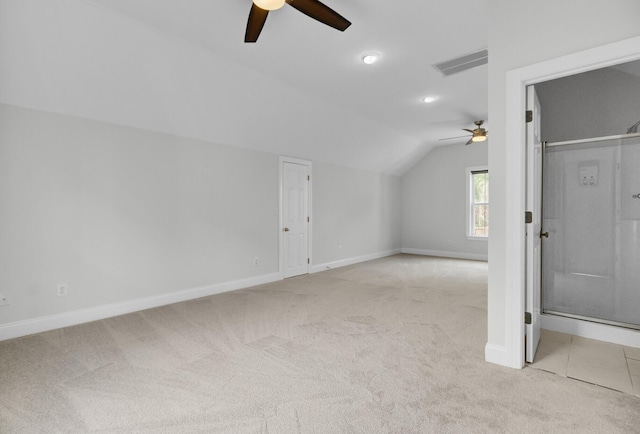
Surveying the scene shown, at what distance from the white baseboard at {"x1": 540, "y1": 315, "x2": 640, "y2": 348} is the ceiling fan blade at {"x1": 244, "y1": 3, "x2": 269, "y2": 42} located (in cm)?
377

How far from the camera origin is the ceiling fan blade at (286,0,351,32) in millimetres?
2160

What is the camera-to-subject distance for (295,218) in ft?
19.6

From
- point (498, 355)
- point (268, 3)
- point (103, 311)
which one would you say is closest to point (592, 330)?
point (498, 355)

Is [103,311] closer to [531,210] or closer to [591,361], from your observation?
[531,210]

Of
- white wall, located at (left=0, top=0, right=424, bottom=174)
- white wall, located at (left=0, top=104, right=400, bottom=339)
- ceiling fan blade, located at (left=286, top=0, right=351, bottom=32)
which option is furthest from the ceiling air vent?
white wall, located at (left=0, top=104, right=400, bottom=339)

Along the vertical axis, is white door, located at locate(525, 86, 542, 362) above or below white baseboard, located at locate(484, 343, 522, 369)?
above

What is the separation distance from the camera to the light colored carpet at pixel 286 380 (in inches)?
69.7

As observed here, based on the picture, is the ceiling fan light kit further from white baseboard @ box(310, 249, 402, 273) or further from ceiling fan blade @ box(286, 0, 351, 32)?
white baseboard @ box(310, 249, 402, 273)

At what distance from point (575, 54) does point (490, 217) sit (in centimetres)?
120

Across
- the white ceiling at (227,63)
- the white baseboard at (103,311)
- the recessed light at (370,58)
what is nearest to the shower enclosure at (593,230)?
the white ceiling at (227,63)


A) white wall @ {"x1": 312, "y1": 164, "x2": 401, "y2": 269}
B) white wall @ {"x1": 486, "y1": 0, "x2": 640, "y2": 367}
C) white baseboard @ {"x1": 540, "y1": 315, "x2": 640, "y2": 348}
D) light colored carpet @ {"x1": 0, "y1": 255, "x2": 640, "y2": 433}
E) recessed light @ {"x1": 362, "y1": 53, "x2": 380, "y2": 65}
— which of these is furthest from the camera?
white wall @ {"x1": 312, "y1": 164, "x2": 401, "y2": 269}

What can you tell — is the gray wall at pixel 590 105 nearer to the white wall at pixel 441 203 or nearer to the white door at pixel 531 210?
the white door at pixel 531 210

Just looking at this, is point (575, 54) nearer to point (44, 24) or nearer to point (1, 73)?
point (44, 24)

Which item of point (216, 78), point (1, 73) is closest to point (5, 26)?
point (1, 73)
